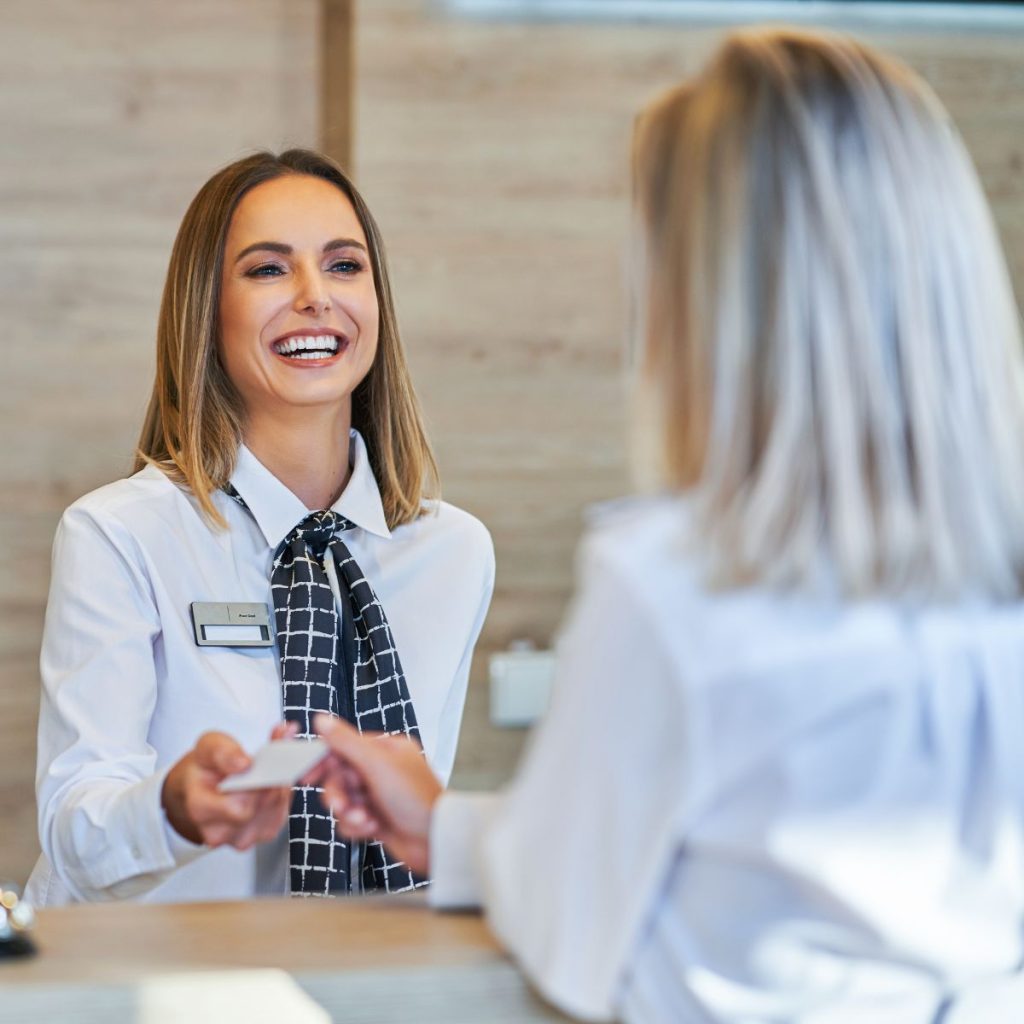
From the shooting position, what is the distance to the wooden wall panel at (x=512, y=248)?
373cm

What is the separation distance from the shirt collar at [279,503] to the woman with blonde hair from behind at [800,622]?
3.89ft

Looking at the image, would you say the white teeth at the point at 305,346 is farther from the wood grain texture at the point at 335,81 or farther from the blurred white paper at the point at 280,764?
the wood grain texture at the point at 335,81

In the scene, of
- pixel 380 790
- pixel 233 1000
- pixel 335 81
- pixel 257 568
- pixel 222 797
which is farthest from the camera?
pixel 335 81

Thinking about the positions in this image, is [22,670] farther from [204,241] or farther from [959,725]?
[959,725]

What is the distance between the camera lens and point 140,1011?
46.5 inches

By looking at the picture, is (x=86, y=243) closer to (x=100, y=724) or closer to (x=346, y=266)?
(x=346, y=266)

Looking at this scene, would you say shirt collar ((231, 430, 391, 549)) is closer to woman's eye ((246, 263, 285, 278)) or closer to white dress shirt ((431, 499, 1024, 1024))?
woman's eye ((246, 263, 285, 278))

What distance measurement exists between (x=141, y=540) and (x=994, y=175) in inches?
107

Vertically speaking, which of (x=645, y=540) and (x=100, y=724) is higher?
(x=645, y=540)

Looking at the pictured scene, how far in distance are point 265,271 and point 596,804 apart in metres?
1.53

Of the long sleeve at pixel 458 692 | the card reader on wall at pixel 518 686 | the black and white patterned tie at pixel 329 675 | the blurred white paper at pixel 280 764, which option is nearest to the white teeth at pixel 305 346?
the black and white patterned tie at pixel 329 675

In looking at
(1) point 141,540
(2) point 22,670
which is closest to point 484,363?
(2) point 22,670

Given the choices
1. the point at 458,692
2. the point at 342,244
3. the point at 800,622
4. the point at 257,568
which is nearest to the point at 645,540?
the point at 800,622

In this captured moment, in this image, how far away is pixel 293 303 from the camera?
7.88 ft
